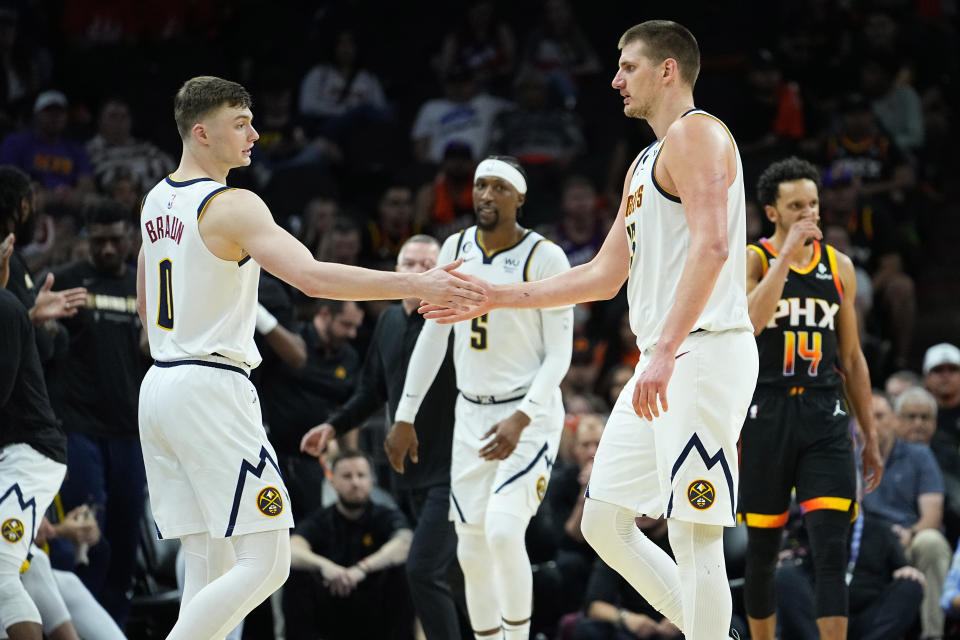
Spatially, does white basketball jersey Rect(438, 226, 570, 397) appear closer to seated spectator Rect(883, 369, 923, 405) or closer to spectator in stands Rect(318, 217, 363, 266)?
spectator in stands Rect(318, 217, 363, 266)

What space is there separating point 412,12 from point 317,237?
6147mm

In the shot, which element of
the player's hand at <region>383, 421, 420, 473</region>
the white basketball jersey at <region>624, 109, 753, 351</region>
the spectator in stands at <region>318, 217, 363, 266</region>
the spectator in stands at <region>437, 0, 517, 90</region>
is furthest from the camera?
the spectator in stands at <region>437, 0, 517, 90</region>

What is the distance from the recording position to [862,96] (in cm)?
1496

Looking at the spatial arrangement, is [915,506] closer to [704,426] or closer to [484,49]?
[704,426]

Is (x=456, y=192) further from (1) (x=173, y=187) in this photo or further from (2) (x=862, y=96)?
(1) (x=173, y=187)

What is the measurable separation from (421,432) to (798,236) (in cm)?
265

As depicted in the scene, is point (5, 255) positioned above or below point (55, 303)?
above

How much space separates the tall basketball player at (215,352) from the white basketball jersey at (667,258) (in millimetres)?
779

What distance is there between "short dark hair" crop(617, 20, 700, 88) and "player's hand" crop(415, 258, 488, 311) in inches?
48.9

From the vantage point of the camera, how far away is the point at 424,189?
1389 centimetres

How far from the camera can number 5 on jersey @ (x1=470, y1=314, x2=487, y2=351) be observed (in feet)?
24.6

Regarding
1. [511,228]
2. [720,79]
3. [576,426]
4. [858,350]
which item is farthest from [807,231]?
[720,79]

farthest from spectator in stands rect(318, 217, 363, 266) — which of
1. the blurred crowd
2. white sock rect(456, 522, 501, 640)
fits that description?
white sock rect(456, 522, 501, 640)

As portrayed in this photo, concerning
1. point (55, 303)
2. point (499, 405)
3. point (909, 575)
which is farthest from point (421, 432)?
point (909, 575)
